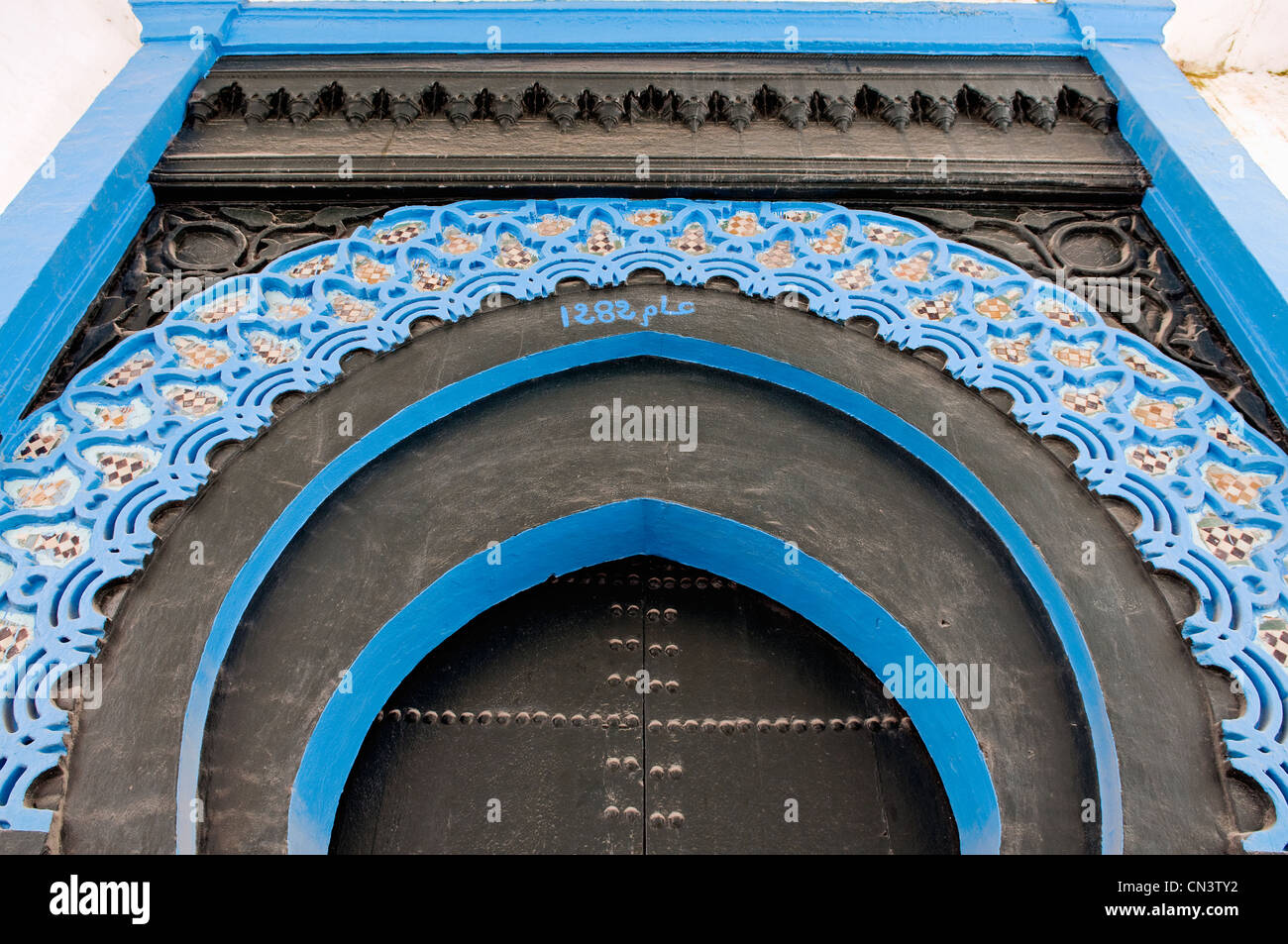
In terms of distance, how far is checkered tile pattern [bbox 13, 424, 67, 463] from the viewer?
107 inches

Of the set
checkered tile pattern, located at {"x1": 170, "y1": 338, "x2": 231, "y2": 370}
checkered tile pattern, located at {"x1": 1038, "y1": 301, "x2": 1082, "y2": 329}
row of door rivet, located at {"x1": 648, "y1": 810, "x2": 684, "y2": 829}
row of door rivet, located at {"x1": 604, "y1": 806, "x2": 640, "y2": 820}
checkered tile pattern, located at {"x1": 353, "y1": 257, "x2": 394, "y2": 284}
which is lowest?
row of door rivet, located at {"x1": 648, "y1": 810, "x2": 684, "y2": 829}

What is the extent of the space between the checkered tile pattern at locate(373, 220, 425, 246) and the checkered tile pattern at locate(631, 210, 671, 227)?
0.73m

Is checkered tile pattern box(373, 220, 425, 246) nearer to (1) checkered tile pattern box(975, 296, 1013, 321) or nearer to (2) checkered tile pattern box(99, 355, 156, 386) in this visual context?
(2) checkered tile pattern box(99, 355, 156, 386)

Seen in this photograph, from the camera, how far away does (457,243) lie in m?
3.35

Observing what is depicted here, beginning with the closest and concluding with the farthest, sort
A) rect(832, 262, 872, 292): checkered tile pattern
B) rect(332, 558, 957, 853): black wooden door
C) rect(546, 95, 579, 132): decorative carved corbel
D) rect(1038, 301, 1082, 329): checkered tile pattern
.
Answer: rect(332, 558, 957, 853): black wooden door
rect(1038, 301, 1082, 329): checkered tile pattern
rect(832, 262, 872, 292): checkered tile pattern
rect(546, 95, 579, 132): decorative carved corbel

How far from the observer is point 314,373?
2.89 meters

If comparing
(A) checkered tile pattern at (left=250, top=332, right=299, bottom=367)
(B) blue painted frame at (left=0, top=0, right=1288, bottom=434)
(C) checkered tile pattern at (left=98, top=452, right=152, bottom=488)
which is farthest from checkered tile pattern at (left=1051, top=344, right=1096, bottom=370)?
(C) checkered tile pattern at (left=98, top=452, right=152, bottom=488)

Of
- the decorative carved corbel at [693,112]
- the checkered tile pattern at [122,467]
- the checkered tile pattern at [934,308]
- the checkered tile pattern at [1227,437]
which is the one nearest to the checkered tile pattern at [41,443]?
the checkered tile pattern at [122,467]

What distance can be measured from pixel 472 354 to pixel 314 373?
1.52ft

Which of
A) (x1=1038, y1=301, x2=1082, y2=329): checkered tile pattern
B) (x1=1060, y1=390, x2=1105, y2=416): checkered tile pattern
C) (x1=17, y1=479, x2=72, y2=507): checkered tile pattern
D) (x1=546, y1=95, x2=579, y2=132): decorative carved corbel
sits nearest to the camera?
(x1=17, y1=479, x2=72, y2=507): checkered tile pattern

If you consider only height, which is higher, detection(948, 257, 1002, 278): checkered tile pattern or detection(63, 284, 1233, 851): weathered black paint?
detection(948, 257, 1002, 278): checkered tile pattern

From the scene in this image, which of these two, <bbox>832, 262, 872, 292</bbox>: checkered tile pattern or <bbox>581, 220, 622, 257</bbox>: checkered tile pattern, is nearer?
<bbox>832, 262, 872, 292</bbox>: checkered tile pattern
